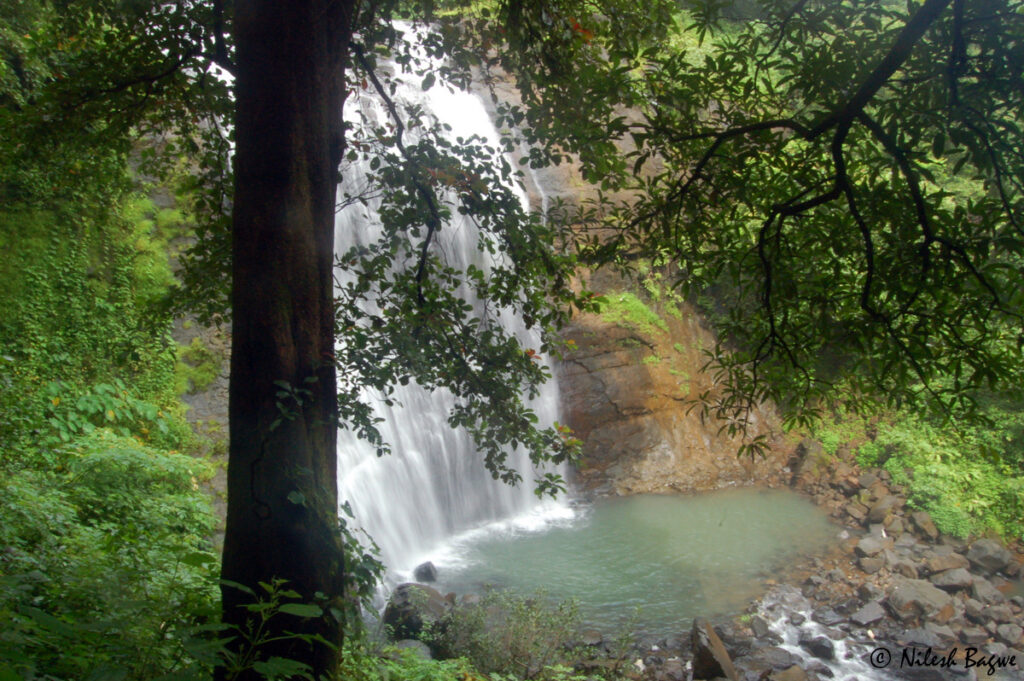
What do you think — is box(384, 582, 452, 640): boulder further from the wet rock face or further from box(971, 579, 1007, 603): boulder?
box(971, 579, 1007, 603): boulder

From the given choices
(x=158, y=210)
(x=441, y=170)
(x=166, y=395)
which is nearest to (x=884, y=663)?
(x=441, y=170)

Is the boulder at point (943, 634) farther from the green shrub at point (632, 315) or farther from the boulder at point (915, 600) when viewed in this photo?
the green shrub at point (632, 315)

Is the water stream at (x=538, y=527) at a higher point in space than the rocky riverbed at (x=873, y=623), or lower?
higher

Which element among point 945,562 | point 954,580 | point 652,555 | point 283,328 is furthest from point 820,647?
point 283,328

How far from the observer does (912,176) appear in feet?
10.6

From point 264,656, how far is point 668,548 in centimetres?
958

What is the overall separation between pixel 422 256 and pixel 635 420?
1040cm

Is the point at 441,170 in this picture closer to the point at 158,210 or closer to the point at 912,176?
the point at 912,176

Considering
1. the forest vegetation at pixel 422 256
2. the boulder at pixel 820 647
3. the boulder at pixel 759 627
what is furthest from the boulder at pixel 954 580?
the forest vegetation at pixel 422 256

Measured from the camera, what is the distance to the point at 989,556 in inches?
440

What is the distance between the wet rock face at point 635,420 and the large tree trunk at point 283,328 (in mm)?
11250

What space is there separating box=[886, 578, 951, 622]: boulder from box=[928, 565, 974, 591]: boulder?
35cm

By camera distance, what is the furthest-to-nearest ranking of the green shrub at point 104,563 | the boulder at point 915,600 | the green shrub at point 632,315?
the green shrub at point 632,315, the boulder at point 915,600, the green shrub at point 104,563

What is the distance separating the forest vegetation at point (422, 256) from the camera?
2.82m
